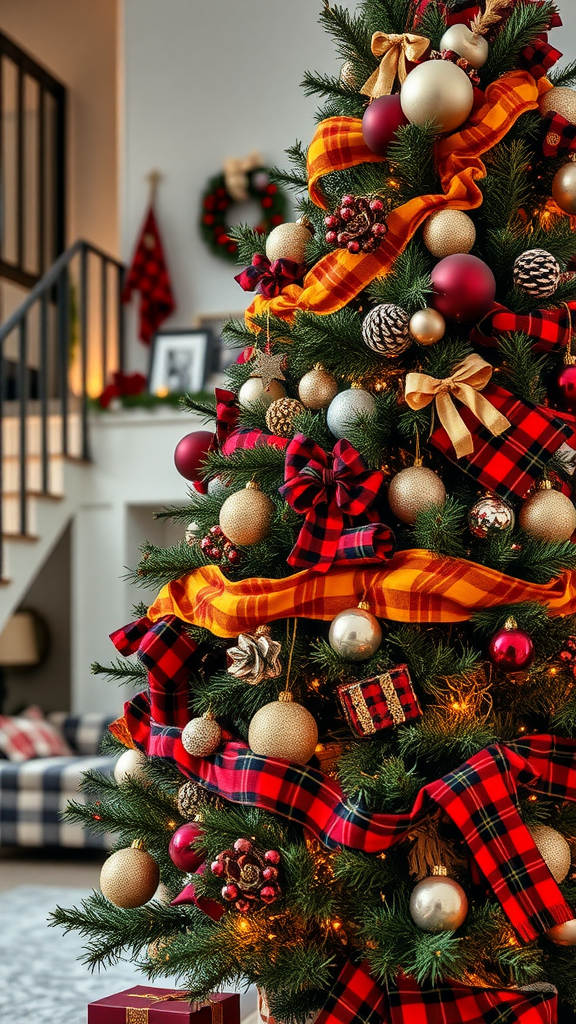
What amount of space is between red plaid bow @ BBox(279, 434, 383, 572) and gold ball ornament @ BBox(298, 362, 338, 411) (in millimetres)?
128

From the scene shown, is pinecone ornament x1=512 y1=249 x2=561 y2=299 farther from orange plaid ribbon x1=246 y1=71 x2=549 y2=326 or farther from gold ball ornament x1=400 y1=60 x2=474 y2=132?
gold ball ornament x1=400 y1=60 x2=474 y2=132

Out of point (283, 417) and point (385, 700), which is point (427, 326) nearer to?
point (283, 417)

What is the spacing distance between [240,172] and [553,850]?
16.6 ft

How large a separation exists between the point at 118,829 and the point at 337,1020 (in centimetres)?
41

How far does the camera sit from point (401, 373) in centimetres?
135

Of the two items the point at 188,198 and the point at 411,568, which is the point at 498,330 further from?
the point at 188,198

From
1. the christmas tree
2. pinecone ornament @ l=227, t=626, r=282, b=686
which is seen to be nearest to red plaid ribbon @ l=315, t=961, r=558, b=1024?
the christmas tree

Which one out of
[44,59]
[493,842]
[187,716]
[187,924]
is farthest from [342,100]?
[44,59]

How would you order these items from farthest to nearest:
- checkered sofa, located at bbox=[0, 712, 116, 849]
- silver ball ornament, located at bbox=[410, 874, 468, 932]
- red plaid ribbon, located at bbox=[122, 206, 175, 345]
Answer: red plaid ribbon, located at bbox=[122, 206, 175, 345] → checkered sofa, located at bbox=[0, 712, 116, 849] → silver ball ornament, located at bbox=[410, 874, 468, 932]

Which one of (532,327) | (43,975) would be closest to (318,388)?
(532,327)

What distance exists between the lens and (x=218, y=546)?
137 centimetres

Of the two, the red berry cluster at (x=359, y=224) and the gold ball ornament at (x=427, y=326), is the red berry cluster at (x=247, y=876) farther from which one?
the red berry cluster at (x=359, y=224)

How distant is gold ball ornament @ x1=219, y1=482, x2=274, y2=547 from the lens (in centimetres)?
130

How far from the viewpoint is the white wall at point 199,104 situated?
18.7 ft
